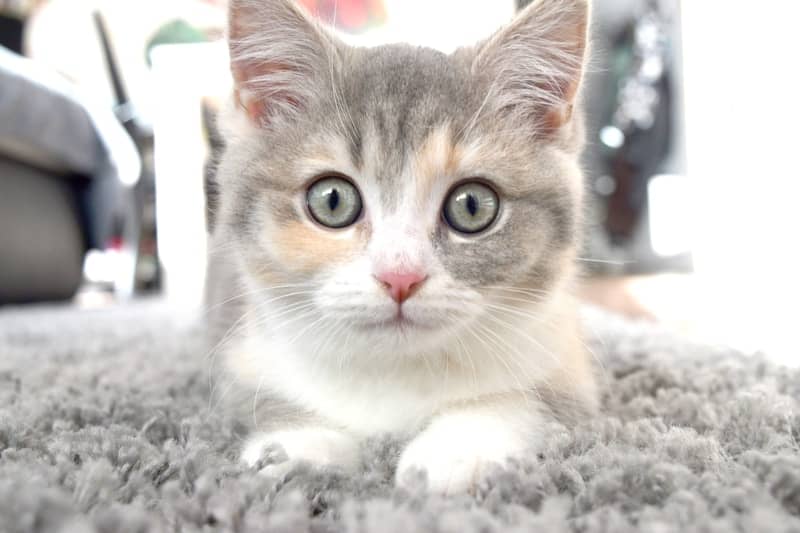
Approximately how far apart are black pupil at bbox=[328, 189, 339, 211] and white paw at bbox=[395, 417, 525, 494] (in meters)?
0.29

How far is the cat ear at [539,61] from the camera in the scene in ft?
2.84

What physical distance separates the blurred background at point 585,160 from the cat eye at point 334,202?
0.34 m

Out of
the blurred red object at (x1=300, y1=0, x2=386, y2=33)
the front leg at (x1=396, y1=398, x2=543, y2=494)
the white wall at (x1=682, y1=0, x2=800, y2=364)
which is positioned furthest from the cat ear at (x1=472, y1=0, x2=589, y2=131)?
the blurred red object at (x1=300, y1=0, x2=386, y2=33)

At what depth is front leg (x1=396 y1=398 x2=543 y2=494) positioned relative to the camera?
597 millimetres

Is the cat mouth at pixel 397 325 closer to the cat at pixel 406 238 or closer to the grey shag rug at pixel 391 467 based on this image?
the cat at pixel 406 238

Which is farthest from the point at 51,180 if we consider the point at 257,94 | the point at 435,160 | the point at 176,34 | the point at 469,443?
the point at 469,443

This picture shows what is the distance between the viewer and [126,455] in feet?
2.15

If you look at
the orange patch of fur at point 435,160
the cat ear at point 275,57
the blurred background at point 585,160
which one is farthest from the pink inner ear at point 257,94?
the orange patch of fur at point 435,160

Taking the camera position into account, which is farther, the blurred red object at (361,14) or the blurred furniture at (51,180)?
the blurred red object at (361,14)

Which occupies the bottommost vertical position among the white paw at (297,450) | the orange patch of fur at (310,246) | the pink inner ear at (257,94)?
the white paw at (297,450)

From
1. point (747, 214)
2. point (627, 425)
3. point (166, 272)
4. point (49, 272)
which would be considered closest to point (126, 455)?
point (627, 425)

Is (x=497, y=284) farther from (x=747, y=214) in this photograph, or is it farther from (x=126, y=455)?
(x=747, y=214)

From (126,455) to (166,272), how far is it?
3.70 meters

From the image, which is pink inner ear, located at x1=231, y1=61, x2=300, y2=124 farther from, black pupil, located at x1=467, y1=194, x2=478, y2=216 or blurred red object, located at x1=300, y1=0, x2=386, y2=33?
blurred red object, located at x1=300, y1=0, x2=386, y2=33
